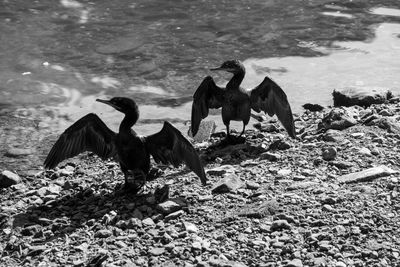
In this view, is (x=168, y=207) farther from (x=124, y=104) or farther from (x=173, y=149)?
(x=124, y=104)

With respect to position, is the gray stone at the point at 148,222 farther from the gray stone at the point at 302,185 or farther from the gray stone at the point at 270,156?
the gray stone at the point at 270,156

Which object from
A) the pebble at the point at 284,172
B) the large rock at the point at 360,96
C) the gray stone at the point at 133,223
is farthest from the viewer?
the large rock at the point at 360,96

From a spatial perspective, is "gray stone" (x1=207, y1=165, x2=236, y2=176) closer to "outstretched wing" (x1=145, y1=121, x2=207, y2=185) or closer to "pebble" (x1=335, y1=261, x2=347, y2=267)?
"outstretched wing" (x1=145, y1=121, x2=207, y2=185)

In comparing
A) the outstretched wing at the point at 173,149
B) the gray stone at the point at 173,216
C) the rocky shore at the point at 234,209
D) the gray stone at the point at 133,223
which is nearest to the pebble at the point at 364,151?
the rocky shore at the point at 234,209

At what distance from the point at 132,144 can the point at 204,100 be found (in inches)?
81.9

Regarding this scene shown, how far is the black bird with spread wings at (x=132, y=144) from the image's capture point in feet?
26.9

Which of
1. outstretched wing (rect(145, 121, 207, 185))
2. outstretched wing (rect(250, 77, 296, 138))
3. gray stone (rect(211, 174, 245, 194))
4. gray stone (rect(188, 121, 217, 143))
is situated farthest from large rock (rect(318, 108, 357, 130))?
outstretched wing (rect(145, 121, 207, 185))

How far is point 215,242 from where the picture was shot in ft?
22.7

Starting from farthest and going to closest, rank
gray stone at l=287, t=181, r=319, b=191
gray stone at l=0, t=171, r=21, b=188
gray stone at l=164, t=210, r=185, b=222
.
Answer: gray stone at l=0, t=171, r=21, b=188 < gray stone at l=287, t=181, r=319, b=191 < gray stone at l=164, t=210, r=185, b=222

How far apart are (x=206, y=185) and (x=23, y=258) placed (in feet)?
6.58

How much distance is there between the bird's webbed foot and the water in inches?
92.3

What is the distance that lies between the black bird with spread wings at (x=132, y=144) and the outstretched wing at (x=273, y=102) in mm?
1925

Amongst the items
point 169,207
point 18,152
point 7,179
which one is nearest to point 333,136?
point 169,207

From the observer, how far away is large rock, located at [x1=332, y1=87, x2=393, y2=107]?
36.5 feet
